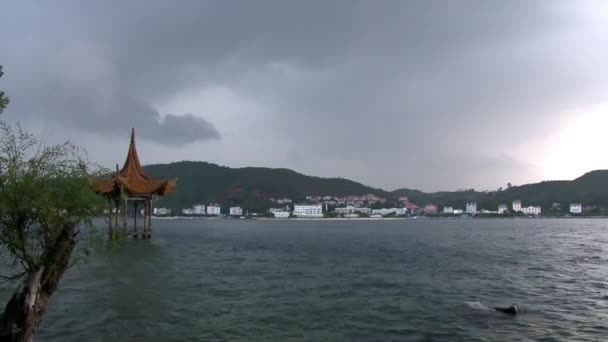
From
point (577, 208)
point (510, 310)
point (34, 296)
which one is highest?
point (34, 296)

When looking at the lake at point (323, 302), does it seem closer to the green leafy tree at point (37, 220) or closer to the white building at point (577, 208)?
the green leafy tree at point (37, 220)

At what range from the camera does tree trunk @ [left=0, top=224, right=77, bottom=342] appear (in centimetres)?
882

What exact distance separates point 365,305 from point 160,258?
65.8ft

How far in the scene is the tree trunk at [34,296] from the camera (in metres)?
8.82

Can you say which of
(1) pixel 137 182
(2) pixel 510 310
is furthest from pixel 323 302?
(1) pixel 137 182

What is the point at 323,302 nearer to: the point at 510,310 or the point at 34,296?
the point at 510,310

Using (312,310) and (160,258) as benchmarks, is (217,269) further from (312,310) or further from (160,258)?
(312,310)

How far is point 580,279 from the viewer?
2658 cm

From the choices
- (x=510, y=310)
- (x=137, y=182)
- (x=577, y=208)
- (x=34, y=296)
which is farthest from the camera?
(x=577, y=208)

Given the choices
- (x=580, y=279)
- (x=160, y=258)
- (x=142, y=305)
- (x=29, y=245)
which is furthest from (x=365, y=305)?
(x=160, y=258)

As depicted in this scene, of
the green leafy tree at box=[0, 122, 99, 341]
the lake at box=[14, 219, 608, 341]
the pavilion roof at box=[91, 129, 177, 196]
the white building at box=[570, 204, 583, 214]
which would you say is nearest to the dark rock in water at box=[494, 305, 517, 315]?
the lake at box=[14, 219, 608, 341]

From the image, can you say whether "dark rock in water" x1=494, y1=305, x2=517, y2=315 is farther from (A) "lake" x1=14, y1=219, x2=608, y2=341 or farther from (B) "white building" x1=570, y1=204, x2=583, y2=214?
(B) "white building" x1=570, y1=204, x2=583, y2=214

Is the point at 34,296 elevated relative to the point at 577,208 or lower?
elevated

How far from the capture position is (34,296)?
8891 millimetres
